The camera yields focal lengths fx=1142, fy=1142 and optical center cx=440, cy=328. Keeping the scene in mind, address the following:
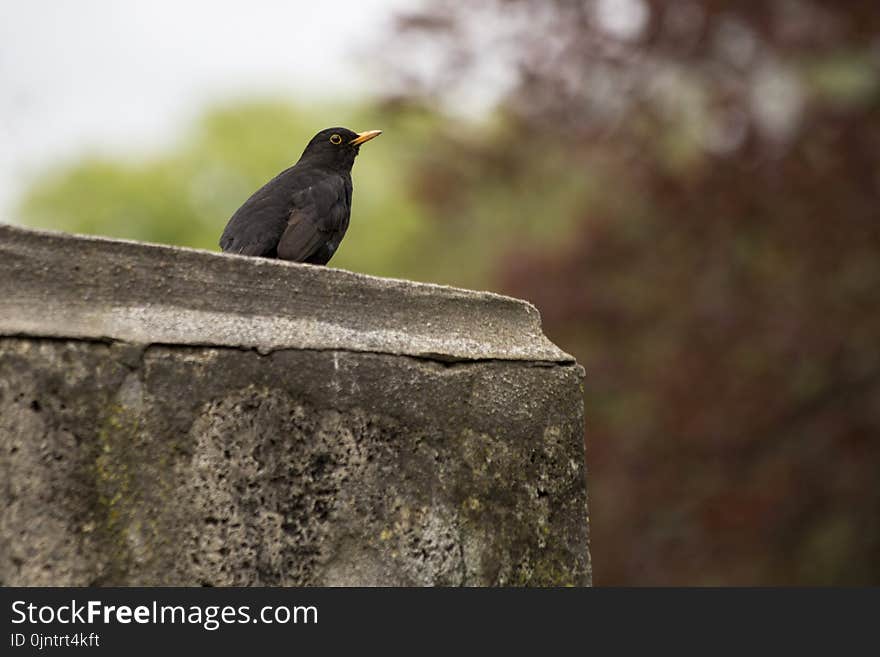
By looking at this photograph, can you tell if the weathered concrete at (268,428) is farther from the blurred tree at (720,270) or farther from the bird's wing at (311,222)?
the blurred tree at (720,270)

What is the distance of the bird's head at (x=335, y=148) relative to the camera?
3904 millimetres

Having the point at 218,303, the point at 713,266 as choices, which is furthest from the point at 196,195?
the point at 218,303

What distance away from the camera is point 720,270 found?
8.62 meters

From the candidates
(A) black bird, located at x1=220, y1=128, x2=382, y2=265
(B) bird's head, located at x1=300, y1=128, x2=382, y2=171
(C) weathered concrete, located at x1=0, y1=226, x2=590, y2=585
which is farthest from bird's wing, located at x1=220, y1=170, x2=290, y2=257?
(C) weathered concrete, located at x1=0, y1=226, x2=590, y2=585

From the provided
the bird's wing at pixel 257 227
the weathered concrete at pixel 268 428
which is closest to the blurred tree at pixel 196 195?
the bird's wing at pixel 257 227

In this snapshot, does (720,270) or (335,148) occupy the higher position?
(720,270)

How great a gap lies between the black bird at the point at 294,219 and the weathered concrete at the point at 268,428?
1142 mm

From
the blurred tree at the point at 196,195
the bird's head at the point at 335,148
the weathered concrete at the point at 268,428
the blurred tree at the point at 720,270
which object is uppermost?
the blurred tree at the point at 196,195

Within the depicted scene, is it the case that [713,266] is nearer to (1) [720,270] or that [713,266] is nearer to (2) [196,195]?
(1) [720,270]

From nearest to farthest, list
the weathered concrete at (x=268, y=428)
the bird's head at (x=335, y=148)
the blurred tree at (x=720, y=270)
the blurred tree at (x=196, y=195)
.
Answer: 1. the weathered concrete at (x=268, y=428)
2. the bird's head at (x=335, y=148)
3. the blurred tree at (x=720, y=270)
4. the blurred tree at (x=196, y=195)

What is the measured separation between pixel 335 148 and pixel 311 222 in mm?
666

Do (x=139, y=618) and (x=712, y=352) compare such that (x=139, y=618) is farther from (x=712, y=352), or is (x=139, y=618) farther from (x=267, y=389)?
(x=712, y=352)

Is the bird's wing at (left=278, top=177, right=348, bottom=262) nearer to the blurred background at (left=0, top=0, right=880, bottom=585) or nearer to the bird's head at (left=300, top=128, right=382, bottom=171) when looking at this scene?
the bird's head at (left=300, top=128, right=382, bottom=171)

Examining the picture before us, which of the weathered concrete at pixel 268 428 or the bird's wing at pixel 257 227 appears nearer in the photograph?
the weathered concrete at pixel 268 428
